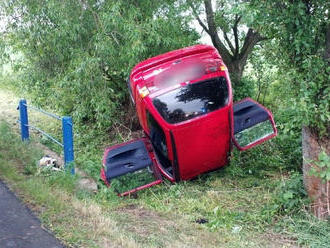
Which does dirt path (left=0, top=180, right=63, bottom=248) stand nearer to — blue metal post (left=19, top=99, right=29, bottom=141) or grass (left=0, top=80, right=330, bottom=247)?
grass (left=0, top=80, right=330, bottom=247)

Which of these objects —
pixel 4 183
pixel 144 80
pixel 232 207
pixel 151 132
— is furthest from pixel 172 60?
pixel 4 183

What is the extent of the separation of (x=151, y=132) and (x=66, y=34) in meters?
2.64

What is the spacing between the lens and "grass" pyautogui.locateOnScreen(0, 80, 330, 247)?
4.57 metres

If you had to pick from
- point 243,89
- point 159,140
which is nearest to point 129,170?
point 159,140

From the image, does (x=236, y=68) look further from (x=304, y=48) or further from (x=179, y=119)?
(x=304, y=48)

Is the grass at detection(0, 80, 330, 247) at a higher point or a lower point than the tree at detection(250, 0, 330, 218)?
lower

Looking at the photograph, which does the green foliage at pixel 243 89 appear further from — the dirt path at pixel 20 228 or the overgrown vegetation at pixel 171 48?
the dirt path at pixel 20 228

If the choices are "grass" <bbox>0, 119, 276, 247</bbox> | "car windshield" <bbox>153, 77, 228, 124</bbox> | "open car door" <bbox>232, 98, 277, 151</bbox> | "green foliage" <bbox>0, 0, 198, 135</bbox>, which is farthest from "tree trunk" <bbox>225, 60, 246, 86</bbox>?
"grass" <bbox>0, 119, 276, 247</bbox>

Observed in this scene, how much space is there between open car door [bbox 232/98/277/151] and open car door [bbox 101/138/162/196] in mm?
1672

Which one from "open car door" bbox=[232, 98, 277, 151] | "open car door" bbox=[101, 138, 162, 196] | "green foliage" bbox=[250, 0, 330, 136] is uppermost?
"green foliage" bbox=[250, 0, 330, 136]

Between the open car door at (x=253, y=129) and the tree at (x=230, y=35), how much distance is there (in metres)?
3.19

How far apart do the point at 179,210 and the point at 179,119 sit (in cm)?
149

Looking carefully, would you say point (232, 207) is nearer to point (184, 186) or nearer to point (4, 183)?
point (184, 186)

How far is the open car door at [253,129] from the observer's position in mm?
7578
